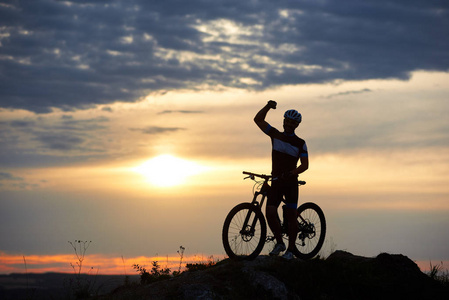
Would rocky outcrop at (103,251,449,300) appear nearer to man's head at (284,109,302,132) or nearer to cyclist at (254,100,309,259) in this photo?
cyclist at (254,100,309,259)

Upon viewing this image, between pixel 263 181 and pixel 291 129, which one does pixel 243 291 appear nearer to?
pixel 263 181

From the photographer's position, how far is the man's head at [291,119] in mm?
11688

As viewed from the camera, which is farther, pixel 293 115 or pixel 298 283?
pixel 293 115

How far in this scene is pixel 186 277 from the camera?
11852mm

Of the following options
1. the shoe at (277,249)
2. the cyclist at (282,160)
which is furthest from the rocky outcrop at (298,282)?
the cyclist at (282,160)

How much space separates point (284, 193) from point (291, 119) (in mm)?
1746

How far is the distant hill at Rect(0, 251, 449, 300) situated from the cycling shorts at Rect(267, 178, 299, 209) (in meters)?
1.40

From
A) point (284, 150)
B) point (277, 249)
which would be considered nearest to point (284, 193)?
point (284, 150)

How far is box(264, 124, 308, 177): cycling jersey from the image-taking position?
1174 cm

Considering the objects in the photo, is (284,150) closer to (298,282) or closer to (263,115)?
(263,115)

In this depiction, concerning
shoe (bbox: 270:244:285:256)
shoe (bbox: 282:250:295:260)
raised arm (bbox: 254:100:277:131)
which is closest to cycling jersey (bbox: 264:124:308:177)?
raised arm (bbox: 254:100:277:131)

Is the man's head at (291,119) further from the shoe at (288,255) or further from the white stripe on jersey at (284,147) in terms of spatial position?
the shoe at (288,255)

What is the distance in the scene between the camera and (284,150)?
11.8 meters

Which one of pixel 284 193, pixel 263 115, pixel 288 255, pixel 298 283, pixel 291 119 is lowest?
pixel 298 283
